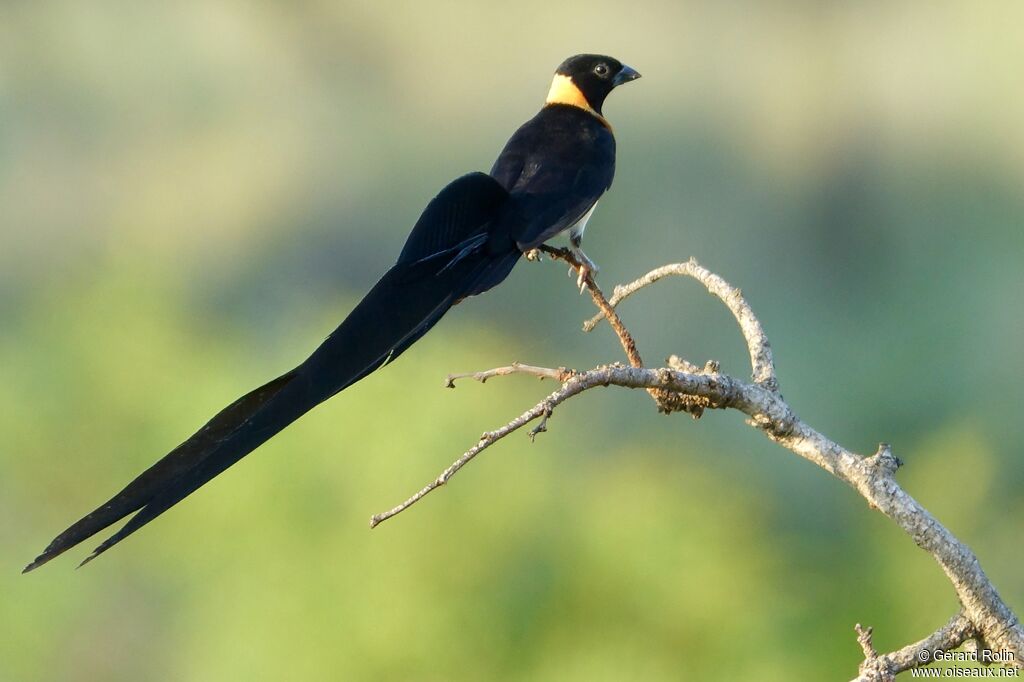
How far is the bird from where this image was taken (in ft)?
2.27

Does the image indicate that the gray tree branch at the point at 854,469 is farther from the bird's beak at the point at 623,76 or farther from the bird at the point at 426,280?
the bird's beak at the point at 623,76

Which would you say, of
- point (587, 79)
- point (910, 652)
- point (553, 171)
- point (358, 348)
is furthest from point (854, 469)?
point (587, 79)

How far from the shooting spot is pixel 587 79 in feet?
4.75

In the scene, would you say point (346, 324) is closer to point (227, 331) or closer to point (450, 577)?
point (450, 577)

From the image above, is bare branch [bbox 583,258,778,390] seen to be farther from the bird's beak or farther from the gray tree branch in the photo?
the bird's beak

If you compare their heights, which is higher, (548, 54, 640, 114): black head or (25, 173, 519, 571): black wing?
(548, 54, 640, 114): black head

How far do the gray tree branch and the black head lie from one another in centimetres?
75

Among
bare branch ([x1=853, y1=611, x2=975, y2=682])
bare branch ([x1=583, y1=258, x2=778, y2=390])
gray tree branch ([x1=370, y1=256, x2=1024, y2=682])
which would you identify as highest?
bare branch ([x1=583, y1=258, x2=778, y2=390])

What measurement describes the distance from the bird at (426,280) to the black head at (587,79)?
0.11 meters

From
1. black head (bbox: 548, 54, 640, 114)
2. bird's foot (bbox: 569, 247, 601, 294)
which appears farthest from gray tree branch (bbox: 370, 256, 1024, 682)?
black head (bbox: 548, 54, 640, 114)

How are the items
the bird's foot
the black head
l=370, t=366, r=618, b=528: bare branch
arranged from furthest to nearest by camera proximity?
the black head, the bird's foot, l=370, t=366, r=618, b=528: bare branch

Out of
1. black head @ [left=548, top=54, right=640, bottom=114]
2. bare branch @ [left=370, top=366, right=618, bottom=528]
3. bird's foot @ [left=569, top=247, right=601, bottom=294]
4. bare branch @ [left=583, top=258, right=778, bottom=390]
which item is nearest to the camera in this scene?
bare branch @ [left=370, top=366, right=618, bottom=528]

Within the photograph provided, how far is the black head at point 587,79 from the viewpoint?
4.73ft

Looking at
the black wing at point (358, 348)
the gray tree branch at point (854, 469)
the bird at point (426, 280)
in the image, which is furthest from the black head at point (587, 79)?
the gray tree branch at point (854, 469)
